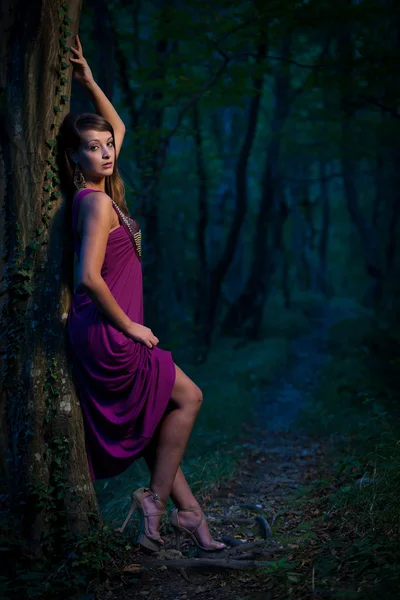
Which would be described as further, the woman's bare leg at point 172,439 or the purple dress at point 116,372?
the woman's bare leg at point 172,439

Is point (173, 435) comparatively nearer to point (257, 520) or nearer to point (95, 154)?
point (257, 520)

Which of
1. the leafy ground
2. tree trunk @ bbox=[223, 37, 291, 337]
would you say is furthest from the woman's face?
tree trunk @ bbox=[223, 37, 291, 337]

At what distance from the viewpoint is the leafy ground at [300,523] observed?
3.16 metres

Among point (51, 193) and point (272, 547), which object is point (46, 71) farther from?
point (272, 547)

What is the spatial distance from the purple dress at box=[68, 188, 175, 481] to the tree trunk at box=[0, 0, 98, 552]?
10cm

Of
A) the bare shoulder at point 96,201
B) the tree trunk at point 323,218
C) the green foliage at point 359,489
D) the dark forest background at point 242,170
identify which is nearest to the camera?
the green foliage at point 359,489

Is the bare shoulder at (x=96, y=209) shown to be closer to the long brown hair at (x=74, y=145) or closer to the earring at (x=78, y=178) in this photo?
the earring at (x=78, y=178)

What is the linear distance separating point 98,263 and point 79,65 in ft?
4.72

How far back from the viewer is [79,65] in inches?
152

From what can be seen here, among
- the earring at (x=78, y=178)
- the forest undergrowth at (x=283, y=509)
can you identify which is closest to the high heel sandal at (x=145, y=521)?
the forest undergrowth at (x=283, y=509)

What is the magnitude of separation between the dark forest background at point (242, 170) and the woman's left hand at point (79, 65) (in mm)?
110

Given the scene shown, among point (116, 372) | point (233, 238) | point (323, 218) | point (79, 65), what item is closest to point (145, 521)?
point (116, 372)

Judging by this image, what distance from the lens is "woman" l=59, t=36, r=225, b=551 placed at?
11.5 feet

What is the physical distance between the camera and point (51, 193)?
368 cm
